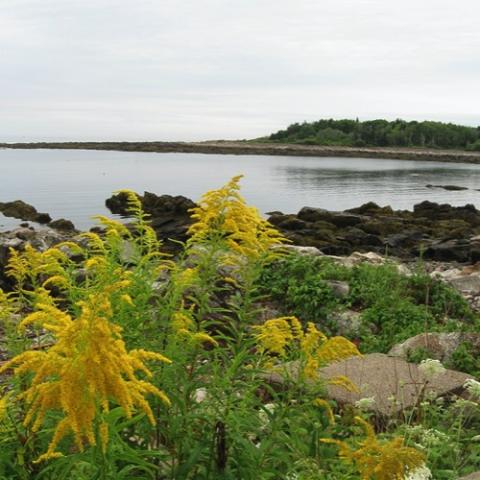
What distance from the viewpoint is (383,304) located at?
10398 mm

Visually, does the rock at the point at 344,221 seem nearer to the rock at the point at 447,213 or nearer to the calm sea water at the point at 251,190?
the rock at the point at 447,213

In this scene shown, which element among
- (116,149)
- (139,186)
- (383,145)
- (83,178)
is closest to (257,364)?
(139,186)

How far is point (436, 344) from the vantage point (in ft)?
28.3

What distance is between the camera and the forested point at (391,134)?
134625 millimetres

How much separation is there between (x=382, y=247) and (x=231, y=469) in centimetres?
1943

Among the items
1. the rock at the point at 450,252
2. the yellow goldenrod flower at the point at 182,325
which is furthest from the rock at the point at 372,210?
the yellow goldenrod flower at the point at 182,325

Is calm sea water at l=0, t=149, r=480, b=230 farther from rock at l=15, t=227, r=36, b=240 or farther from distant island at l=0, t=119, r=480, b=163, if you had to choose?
distant island at l=0, t=119, r=480, b=163

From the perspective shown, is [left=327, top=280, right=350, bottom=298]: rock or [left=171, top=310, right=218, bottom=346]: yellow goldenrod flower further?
[left=327, top=280, right=350, bottom=298]: rock

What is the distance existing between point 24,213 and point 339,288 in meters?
28.2

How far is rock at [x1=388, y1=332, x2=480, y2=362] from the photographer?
841 centimetres

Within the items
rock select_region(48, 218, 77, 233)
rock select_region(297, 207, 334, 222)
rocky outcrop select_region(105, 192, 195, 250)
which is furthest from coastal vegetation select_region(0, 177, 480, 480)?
rock select_region(48, 218, 77, 233)

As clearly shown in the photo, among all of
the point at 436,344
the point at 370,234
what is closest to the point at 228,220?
the point at 436,344

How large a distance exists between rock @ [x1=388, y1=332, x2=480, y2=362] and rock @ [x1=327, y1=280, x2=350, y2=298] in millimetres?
2213

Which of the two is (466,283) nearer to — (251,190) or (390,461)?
(390,461)
